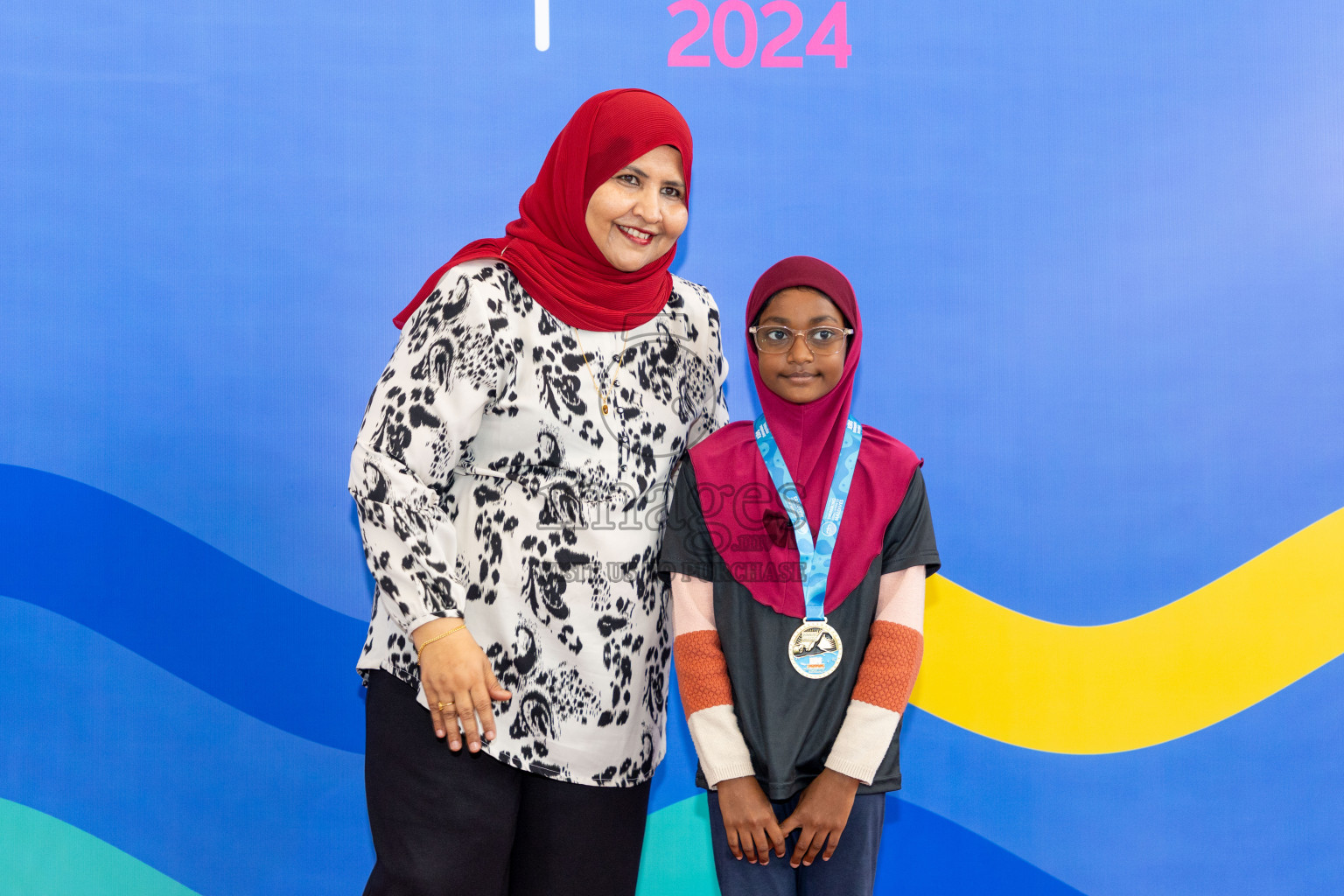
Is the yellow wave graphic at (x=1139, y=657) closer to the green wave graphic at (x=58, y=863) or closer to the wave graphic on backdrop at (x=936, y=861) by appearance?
the wave graphic on backdrop at (x=936, y=861)

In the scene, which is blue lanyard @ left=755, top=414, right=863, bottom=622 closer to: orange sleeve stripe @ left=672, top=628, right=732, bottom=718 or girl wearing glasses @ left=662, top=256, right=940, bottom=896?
girl wearing glasses @ left=662, top=256, right=940, bottom=896

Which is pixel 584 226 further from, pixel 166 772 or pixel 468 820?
pixel 166 772

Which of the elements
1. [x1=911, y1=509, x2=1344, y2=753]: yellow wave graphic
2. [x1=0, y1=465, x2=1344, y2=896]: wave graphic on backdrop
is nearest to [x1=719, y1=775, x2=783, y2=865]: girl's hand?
[x1=0, y1=465, x2=1344, y2=896]: wave graphic on backdrop

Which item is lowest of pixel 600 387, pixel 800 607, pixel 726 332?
pixel 800 607

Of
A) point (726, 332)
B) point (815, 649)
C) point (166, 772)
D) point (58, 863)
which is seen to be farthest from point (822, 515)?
point (58, 863)

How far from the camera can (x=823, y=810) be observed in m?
1.30

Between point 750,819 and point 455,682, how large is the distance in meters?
0.45

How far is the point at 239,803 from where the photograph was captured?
2.08 meters

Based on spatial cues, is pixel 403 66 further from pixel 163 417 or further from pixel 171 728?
pixel 171 728

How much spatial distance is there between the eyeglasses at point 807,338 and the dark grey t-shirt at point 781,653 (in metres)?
0.24

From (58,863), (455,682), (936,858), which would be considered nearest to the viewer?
(455,682)

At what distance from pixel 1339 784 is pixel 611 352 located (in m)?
2.06

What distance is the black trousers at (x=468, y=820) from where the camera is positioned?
1327 mm

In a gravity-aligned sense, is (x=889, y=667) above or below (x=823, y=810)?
above
